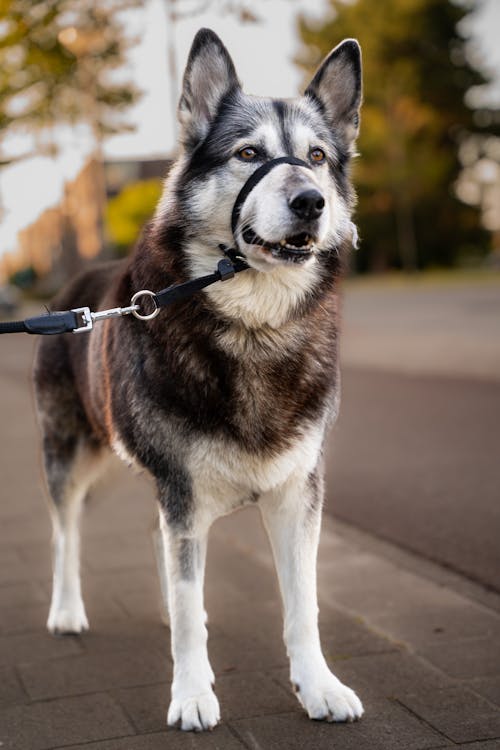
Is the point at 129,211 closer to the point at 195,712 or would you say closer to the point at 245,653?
the point at 245,653

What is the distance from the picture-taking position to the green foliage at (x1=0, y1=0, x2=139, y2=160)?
7.47m

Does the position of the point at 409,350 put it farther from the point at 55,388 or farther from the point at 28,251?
the point at 28,251

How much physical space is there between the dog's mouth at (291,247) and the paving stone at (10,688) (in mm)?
1941

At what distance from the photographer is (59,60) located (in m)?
7.90

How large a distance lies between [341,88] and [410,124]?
207 feet

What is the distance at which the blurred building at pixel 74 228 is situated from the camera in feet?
102

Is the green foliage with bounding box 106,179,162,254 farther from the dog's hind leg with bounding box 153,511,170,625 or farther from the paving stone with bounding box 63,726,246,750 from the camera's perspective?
the paving stone with bounding box 63,726,246,750

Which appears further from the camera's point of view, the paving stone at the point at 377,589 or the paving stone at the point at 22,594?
the paving stone at the point at 22,594

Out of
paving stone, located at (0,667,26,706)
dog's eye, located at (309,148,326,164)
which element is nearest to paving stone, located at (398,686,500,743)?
paving stone, located at (0,667,26,706)

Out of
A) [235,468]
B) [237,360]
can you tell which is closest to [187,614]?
[235,468]

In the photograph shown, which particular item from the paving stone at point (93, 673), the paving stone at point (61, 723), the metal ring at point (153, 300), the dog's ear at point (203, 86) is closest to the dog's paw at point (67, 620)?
the paving stone at point (93, 673)

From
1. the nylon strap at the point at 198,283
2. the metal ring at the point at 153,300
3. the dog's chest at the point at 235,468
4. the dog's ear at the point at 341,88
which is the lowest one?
the dog's chest at the point at 235,468

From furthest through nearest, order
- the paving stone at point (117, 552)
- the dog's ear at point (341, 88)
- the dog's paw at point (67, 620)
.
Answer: the paving stone at point (117, 552) < the dog's paw at point (67, 620) < the dog's ear at point (341, 88)

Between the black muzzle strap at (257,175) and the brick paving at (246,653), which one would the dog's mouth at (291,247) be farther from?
the brick paving at (246,653)
